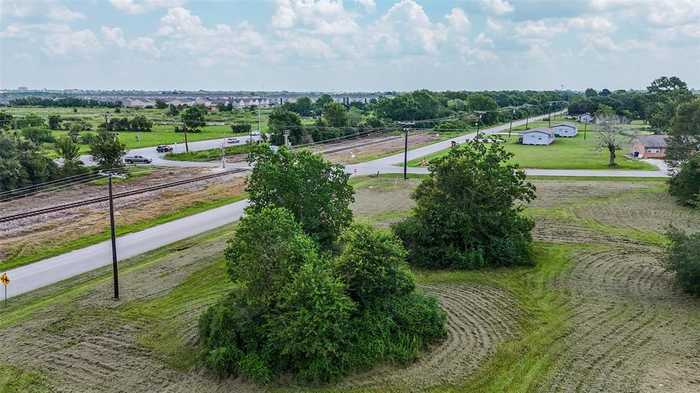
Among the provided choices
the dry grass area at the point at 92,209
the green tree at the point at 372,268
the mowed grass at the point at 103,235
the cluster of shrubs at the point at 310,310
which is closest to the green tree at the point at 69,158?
the dry grass area at the point at 92,209

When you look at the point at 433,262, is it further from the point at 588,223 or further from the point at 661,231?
the point at 661,231

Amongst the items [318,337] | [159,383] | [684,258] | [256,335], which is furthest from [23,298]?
[684,258]

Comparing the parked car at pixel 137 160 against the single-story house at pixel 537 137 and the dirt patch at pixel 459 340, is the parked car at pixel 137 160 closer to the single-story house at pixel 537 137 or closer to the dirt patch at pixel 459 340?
the dirt patch at pixel 459 340

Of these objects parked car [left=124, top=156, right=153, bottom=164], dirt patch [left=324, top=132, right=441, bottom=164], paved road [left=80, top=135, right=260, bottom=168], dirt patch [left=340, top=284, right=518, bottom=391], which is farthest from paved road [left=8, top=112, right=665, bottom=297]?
dirt patch [left=324, top=132, right=441, bottom=164]

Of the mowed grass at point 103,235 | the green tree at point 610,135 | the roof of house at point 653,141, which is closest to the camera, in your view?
the mowed grass at point 103,235

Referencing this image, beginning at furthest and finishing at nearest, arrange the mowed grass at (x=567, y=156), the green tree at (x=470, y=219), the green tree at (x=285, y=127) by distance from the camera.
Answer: the green tree at (x=285, y=127)
the mowed grass at (x=567, y=156)
the green tree at (x=470, y=219)

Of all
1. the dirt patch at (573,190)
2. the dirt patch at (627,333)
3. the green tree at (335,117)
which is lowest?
the dirt patch at (627,333)

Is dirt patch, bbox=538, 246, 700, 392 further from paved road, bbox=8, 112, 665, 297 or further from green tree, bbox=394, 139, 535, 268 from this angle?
paved road, bbox=8, 112, 665, 297
